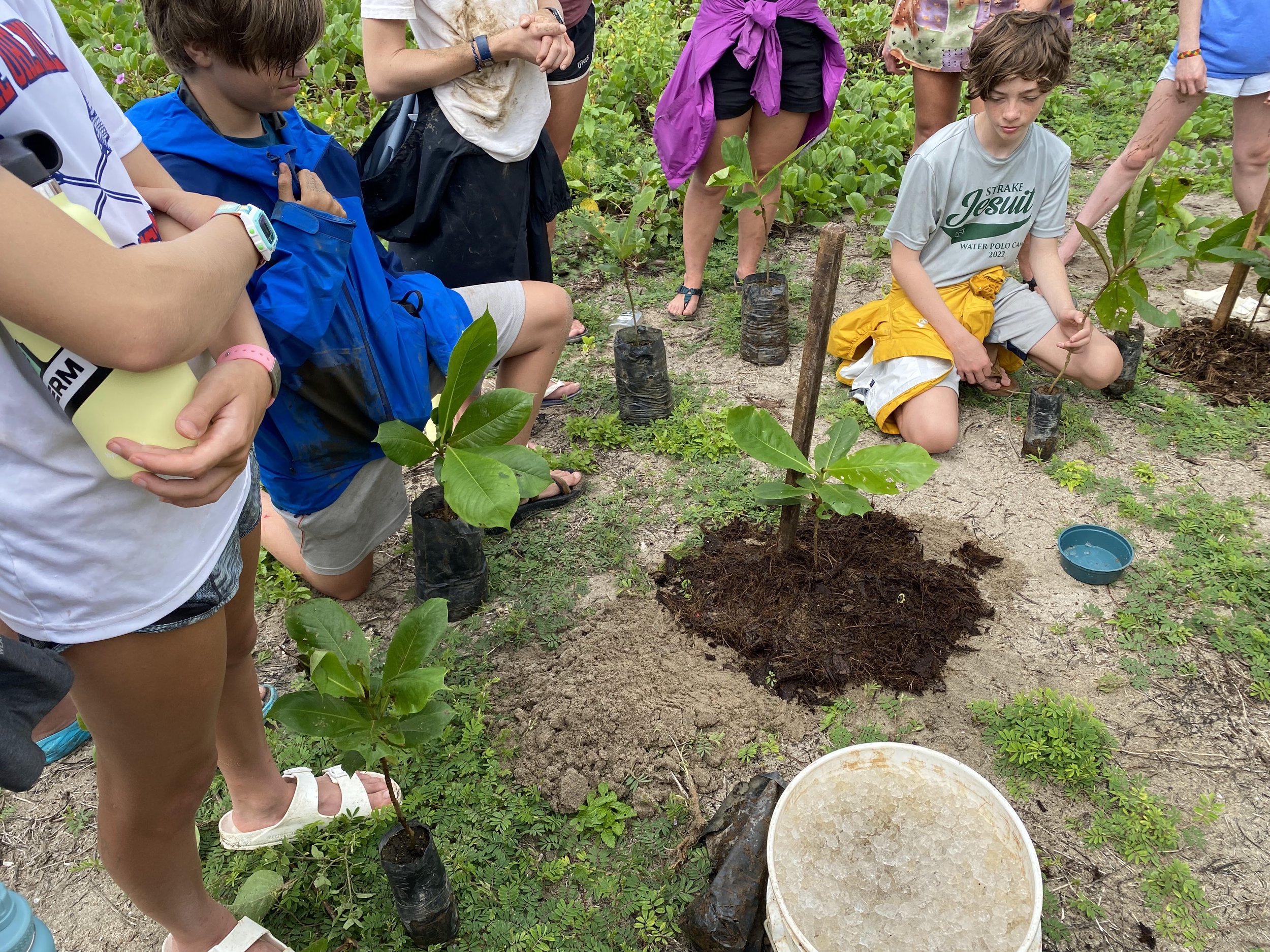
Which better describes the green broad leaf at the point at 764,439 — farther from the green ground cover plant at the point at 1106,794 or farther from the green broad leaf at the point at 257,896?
the green broad leaf at the point at 257,896

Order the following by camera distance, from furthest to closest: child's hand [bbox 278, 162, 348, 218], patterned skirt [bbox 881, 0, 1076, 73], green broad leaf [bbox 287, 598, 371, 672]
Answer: patterned skirt [bbox 881, 0, 1076, 73], child's hand [bbox 278, 162, 348, 218], green broad leaf [bbox 287, 598, 371, 672]

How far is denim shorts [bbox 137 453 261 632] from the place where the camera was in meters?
1.29

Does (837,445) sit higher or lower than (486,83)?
lower

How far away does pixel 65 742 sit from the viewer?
7.79 feet

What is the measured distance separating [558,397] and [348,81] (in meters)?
4.69

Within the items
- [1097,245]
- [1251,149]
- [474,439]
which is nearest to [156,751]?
[474,439]

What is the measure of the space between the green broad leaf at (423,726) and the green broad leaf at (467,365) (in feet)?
2.54

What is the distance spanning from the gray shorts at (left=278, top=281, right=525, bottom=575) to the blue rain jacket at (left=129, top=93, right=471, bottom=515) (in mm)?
53

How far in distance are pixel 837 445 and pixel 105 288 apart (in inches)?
68.2

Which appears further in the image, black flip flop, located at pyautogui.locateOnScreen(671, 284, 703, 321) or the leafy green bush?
black flip flop, located at pyautogui.locateOnScreen(671, 284, 703, 321)

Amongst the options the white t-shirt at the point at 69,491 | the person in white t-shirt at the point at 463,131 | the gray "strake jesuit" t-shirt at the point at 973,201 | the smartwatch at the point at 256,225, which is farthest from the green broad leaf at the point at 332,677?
the gray "strake jesuit" t-shirt at the point at 973,201

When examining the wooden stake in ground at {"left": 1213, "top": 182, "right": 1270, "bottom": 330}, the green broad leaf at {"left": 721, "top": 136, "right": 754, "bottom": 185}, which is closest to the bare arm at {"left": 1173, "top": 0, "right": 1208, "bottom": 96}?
the wooden stake in ground at {"left": 1213, "top": 182, "right": 1270, "bottom": 330}

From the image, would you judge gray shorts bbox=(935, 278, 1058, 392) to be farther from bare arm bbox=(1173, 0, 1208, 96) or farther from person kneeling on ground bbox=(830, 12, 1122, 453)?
bare arm bbox=(1173, 0, 1208, 96)

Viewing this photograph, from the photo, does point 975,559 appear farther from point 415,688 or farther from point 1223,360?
point 415,688
